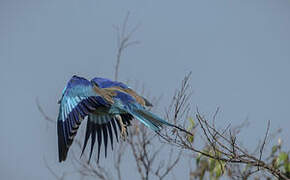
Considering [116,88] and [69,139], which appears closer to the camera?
[69,139]

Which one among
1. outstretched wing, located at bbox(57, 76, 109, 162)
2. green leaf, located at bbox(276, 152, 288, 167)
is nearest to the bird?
outstretched wing, located at bbox(57, 76, 109, 162)

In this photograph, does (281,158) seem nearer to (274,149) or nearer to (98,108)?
(274,149)

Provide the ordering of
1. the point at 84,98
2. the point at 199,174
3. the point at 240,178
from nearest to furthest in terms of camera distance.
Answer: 1. the point at 240,178
2. the point at 84,98
3. the point at 199,174

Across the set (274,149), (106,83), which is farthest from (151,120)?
(274,149)

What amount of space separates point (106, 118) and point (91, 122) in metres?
0.12

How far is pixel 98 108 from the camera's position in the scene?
13.2 ft

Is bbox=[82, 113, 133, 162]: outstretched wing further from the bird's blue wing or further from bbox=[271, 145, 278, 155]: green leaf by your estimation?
bbox=[271, 145, 278, 155]: green leaf

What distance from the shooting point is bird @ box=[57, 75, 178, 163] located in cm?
351

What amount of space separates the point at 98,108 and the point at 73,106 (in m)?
0.35

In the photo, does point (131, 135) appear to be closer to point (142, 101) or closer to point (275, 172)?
point (142, 101)

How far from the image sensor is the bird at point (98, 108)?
138 inches

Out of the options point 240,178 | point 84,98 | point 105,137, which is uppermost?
point 84,98

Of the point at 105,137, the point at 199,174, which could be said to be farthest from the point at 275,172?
the point at 199,174

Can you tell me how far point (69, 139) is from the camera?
10.9 ft
